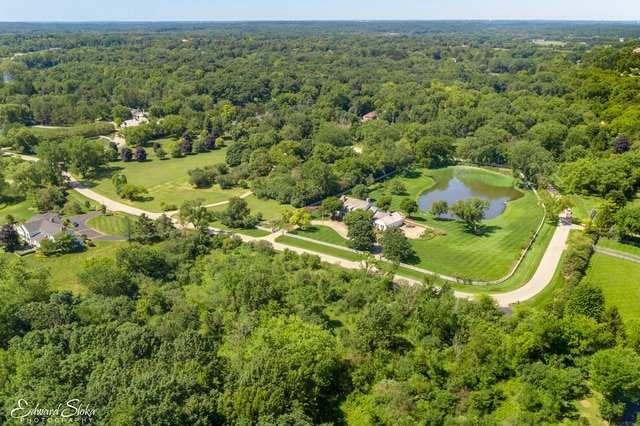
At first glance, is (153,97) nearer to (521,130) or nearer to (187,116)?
(187,116)

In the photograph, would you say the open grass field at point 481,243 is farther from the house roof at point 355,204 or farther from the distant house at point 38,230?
the distant house at point 38,230

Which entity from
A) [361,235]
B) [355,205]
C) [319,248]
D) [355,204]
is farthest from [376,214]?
[319,248]

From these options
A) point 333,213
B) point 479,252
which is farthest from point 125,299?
point 479,252

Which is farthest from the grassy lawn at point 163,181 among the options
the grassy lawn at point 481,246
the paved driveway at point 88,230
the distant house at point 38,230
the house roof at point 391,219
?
the grassy lawn at point 481,246

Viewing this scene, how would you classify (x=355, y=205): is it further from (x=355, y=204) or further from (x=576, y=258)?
(x=576, y=258)

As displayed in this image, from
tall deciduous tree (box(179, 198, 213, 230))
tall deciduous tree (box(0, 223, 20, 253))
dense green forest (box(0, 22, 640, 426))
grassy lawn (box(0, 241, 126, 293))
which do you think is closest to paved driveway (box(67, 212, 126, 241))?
grassy lawn (box(0, 241, 126, 293))
